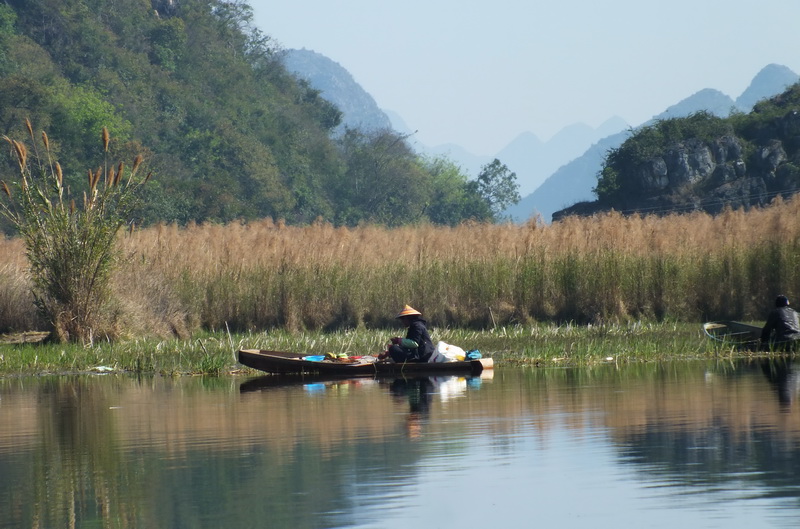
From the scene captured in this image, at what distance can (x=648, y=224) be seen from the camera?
80.8ft

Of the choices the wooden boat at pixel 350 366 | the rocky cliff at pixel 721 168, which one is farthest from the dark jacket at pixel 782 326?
the rocky cliff at pixel 721 168

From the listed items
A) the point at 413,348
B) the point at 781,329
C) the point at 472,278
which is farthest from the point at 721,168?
the point at 413,348

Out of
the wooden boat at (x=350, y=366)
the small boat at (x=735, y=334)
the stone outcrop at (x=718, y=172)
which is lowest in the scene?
the wooden boat at (x=350, y=366)

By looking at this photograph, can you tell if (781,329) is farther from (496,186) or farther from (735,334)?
(496,186)

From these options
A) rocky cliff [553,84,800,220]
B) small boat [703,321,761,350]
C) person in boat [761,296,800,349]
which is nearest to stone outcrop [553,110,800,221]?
rocky cliff [553,84,800,220]

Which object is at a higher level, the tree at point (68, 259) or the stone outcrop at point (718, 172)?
the stone outcrop at point (718, 172)

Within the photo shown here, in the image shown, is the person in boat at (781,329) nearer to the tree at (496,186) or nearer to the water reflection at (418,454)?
the water reflection at (418,454)

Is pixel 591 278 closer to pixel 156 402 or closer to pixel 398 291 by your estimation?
pixel 398 291

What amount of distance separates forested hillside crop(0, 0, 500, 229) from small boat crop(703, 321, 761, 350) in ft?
120

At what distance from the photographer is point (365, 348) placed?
20.9m

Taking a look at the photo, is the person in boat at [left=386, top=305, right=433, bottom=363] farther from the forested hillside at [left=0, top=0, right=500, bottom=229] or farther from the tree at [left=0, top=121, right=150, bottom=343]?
the forested hillside at [left=0, top=0, right=500, bottom=229]

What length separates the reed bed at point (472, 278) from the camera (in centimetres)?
2314

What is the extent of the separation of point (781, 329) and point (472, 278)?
21.6 ft

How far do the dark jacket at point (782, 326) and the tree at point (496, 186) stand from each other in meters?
66.2
